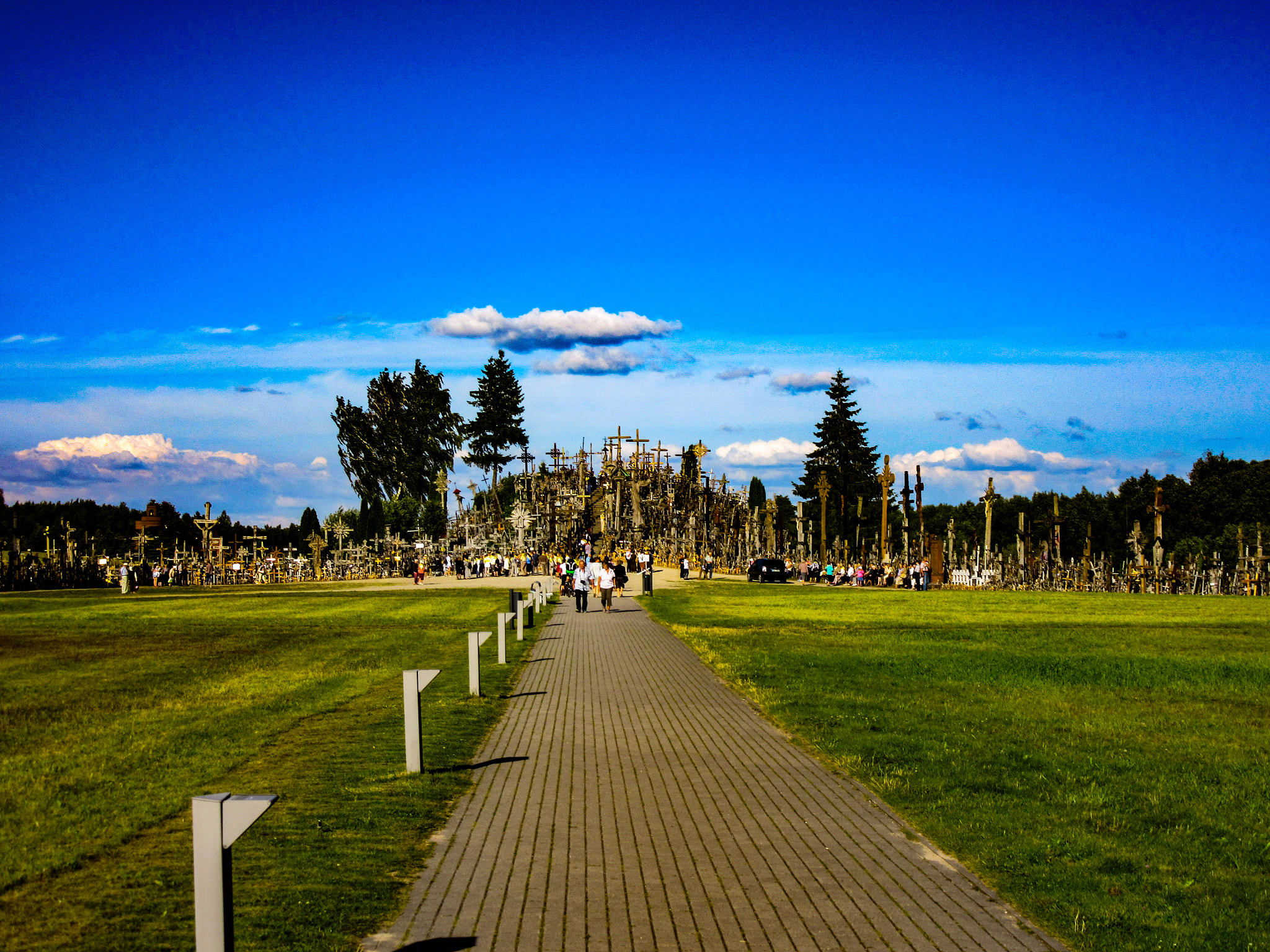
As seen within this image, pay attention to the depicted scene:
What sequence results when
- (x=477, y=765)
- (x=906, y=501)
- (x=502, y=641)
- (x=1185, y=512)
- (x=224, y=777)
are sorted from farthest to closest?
(x=1185, y=512) → (x=906, y=501) → (x=502, y=641) → (x=477, y=765) → (x=224, y=777)

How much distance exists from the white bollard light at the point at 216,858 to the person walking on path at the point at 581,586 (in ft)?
104

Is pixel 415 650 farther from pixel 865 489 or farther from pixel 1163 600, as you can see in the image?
pixel 865 489

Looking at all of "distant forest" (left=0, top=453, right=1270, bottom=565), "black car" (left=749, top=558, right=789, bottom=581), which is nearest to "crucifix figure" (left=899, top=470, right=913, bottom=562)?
"black car" (left=749, top=558, right=789, bottom=581)

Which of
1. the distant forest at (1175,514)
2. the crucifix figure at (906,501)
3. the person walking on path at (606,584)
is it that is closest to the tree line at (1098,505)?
the distant forest at (1175,514)

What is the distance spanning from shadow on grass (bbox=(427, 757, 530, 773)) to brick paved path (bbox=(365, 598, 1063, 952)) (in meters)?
0.08

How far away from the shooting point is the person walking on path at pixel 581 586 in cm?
3697

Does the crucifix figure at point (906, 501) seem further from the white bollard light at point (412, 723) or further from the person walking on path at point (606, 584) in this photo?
the white bollard light at point (412, 723)

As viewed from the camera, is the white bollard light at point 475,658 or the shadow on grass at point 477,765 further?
the white bollard light at point 475,658

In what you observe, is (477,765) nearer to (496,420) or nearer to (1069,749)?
(1069,749)

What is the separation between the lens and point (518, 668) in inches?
826

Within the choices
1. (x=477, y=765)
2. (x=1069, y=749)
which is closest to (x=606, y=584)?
(x=1069, y=749)

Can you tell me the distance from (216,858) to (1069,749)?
33.6 feet

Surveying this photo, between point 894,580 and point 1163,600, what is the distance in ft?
59.0

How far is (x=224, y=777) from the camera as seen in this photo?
36.3ft
